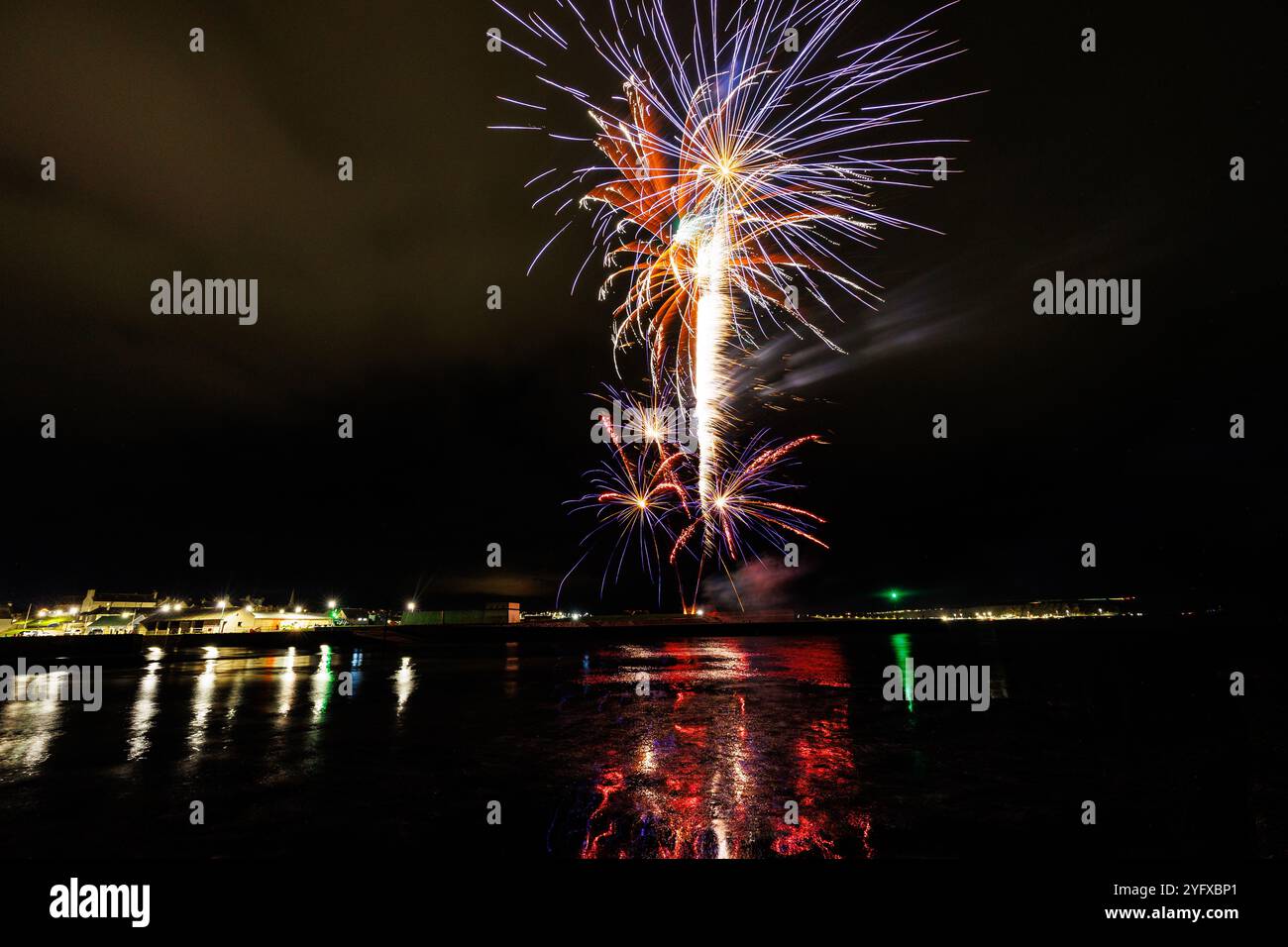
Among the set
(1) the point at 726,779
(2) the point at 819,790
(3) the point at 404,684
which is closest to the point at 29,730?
(3) the point at 404,684

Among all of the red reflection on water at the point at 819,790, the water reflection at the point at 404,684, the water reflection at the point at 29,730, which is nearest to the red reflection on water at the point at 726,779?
the red reflection on water at the point at 819,790

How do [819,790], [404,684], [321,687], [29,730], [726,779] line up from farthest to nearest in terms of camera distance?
[404,684]
[321,687]
[29,730]
[726,779]
[819,790]

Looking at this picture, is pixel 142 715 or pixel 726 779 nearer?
pixel 726 779

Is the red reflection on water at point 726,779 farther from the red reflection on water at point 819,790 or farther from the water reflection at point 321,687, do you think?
the water reflection at point 321,687

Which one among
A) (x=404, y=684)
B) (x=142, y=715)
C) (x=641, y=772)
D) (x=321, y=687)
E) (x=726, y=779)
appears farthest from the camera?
(x=404, y=684)

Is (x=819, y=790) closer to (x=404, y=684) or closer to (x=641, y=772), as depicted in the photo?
(x=641, y=772)

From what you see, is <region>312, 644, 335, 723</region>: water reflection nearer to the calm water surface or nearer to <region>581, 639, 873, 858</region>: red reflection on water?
the calm water surface
